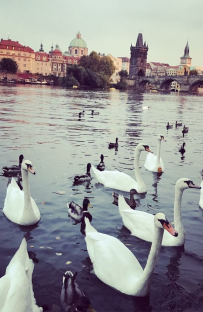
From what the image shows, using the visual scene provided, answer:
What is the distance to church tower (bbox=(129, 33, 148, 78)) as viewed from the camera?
481 feet

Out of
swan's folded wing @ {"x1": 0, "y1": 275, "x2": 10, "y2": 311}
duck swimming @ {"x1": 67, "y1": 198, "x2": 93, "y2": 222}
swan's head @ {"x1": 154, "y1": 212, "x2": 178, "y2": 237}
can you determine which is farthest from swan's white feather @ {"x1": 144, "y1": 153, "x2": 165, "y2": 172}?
swan's folded wing @ {"x1": 0, "y1": 275, "x2": 10, "y2": 311}

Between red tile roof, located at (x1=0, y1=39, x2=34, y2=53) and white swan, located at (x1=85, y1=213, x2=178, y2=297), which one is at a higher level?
red tile roof, located at (x1=0, y1=39, x2=34, y2=53)

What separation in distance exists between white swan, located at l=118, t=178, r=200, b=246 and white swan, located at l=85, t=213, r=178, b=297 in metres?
1.12

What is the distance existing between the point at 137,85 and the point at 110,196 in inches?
4971

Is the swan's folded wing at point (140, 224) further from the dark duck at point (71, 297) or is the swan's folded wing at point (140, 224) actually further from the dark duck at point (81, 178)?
the dark duck at point (81, 178)

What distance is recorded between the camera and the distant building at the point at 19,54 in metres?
124

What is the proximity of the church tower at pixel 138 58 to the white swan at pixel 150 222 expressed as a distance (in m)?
144

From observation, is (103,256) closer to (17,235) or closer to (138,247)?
(138,247)

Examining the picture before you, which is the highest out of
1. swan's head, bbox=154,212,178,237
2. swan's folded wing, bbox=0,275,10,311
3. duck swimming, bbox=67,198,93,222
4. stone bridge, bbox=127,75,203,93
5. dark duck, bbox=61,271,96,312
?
stone bridge, bbox=127,75,203,93

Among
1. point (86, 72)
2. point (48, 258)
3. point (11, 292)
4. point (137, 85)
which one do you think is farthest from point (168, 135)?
point (137, 85)

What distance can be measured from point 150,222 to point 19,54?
13093cm

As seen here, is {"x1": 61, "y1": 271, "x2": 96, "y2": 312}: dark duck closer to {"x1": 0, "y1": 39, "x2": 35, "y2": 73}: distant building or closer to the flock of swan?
the flock of swan

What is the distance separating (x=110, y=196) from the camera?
8.02m

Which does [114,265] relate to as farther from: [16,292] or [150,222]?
[150,222]
